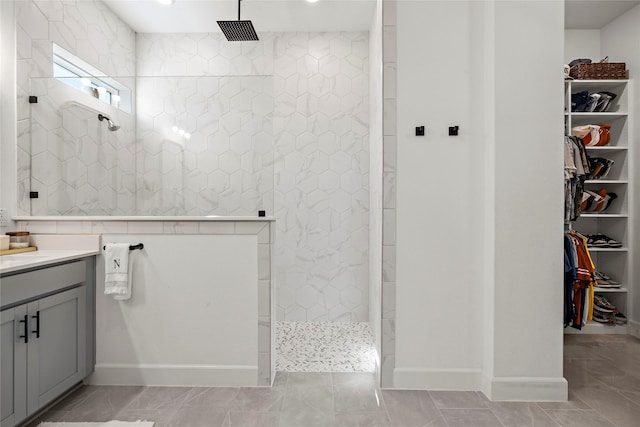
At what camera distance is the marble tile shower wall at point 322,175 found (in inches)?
139

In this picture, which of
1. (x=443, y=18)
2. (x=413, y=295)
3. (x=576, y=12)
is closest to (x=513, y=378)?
(x=413, y=295)

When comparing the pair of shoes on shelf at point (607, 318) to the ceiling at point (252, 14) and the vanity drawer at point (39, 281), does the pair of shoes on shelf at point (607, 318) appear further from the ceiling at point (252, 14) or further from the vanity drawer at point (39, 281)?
the vanity drawer at point (39, 281)

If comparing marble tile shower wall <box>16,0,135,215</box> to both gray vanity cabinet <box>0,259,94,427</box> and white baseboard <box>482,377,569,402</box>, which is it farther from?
white baseboard <box>482,377,569,402</box>

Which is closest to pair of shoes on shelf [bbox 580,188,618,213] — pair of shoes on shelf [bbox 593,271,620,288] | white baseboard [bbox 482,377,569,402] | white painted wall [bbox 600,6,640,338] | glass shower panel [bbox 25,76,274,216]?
white painted wall [bbox 600,6,640,338]

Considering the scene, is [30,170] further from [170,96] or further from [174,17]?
[174,17]

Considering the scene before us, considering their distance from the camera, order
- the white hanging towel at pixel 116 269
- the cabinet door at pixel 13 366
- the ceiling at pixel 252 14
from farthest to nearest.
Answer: the ceiling at pixel 252 14 → the white hanging towel at pixel 116 269 → the cabinet door at pixel 13 366

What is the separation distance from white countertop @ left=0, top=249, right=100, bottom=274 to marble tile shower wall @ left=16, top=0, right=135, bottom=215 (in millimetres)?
444

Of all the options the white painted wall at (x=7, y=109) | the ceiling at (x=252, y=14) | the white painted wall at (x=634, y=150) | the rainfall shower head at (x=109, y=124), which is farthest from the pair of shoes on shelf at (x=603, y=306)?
the white painted wall at (x=7, y=109)

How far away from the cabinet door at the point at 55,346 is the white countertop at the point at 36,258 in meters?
0.18

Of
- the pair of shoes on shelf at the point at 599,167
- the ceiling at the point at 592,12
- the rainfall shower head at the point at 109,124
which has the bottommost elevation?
the pair of shoes on shelf at the point at 599,167

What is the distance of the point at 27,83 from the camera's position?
2.36m

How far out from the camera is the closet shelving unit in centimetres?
322

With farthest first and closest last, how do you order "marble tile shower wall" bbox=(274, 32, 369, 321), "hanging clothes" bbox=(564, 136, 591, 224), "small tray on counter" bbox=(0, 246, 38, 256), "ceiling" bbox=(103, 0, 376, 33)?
"marble tile shower wall" bbox=(274, 32, 369, 321) → "ceiling" bbox=(103, 0, 376, 33) → "hanging clothes" bbox=(564, 136, 591, 224) → "small tray on counter" bbox=(0, 246, 38, 256)

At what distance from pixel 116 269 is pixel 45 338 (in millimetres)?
476
